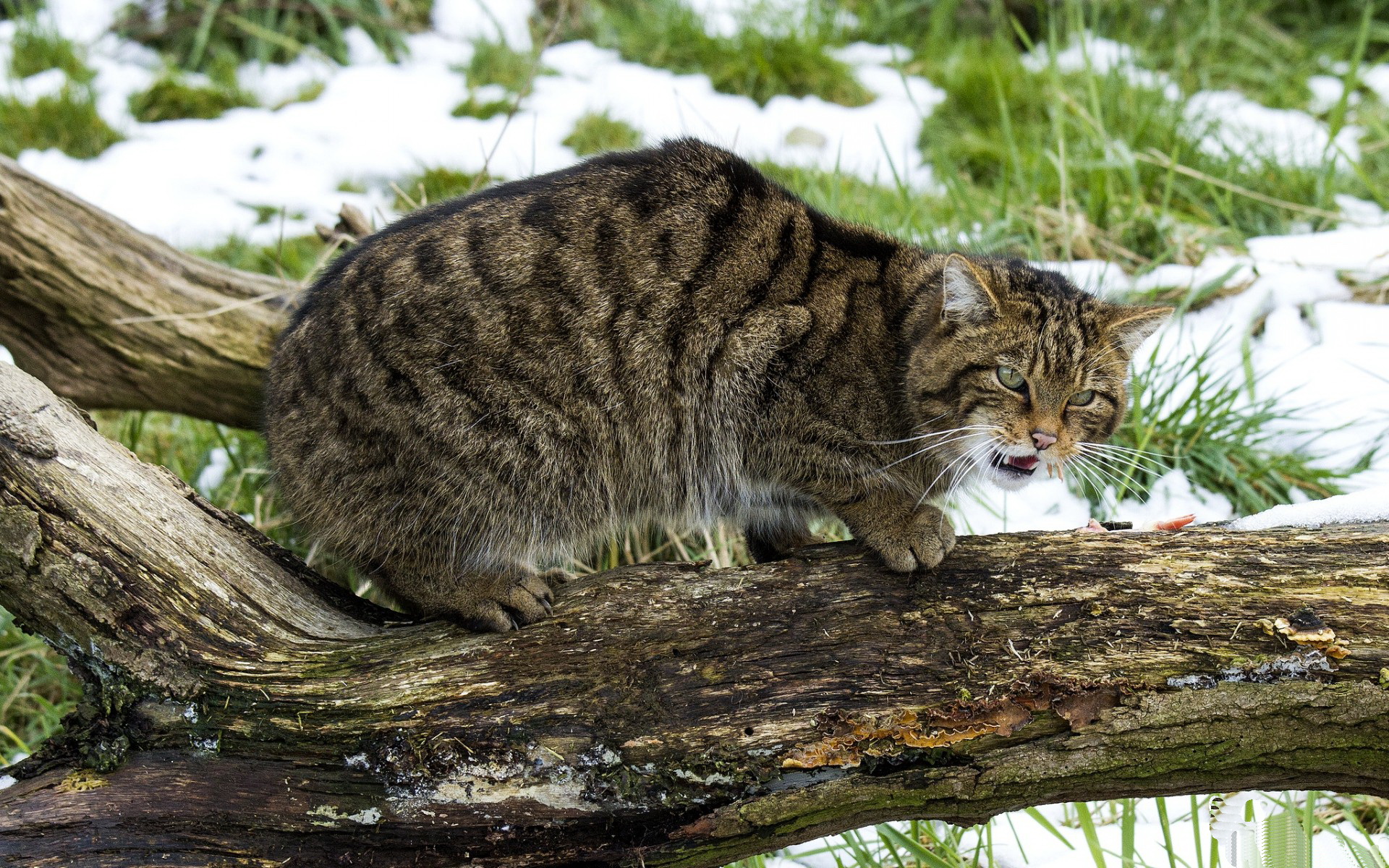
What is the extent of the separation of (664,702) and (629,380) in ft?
2.79

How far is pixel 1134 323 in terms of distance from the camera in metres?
2.69

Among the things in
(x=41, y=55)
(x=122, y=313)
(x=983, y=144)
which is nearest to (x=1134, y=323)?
(x=983, y=144)

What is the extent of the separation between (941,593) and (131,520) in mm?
1576

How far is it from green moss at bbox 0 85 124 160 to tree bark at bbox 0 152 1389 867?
361cm

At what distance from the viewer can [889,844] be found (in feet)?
7.78

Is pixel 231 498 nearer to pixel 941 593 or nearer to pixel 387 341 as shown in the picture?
pixel 387 341

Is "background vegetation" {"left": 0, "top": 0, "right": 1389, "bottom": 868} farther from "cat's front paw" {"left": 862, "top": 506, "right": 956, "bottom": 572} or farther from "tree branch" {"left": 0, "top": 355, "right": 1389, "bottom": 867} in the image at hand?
"cat's front paw" {"left": 862, "top": 506, "right": 956, "bottom": 572}

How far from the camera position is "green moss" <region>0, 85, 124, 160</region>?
5.24 m

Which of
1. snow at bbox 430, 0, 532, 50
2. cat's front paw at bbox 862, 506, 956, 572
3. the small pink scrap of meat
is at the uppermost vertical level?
snow at bbox 430, 0, 532, 50

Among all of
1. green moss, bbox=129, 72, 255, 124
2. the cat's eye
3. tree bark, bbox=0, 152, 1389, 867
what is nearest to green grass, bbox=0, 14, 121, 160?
green moss, bbox=129, 72, 255, 124

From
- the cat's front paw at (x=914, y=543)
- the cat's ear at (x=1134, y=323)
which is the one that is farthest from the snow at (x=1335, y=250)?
the cat's front paw at (x=914, y=543)

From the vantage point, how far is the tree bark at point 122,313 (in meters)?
3.26

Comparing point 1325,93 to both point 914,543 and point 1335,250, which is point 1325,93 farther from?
point 914,543

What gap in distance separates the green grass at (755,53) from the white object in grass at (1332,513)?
13.1ft
